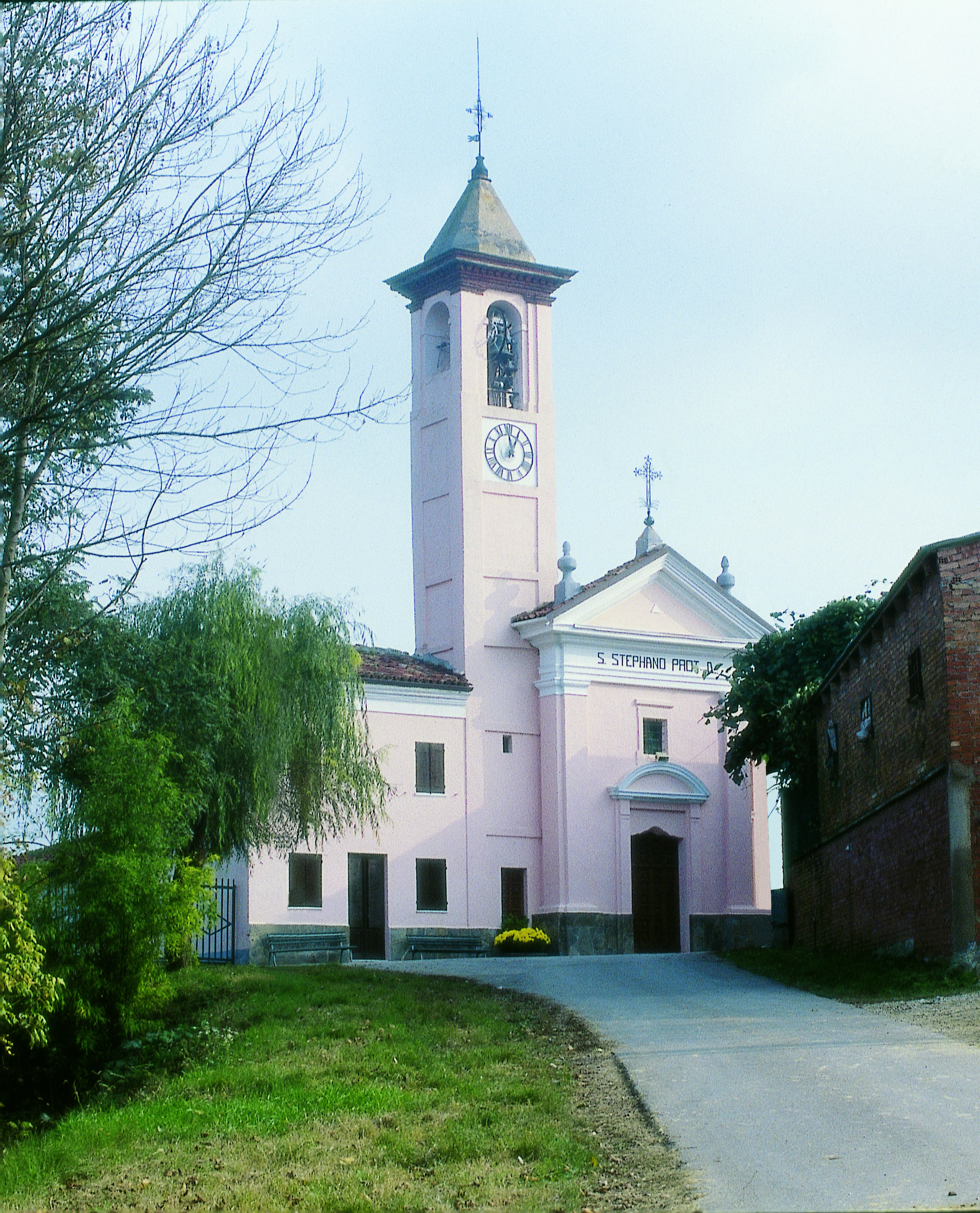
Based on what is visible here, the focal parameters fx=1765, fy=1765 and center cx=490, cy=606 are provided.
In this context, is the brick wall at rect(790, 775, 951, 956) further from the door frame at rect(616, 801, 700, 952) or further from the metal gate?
the metal gate

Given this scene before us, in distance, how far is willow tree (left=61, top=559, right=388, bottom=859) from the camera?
25.7 metres

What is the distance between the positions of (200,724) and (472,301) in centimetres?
1685

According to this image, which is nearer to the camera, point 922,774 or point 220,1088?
point 220,1088

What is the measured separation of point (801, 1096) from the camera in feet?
43.7

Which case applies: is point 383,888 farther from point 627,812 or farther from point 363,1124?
point 363,1124

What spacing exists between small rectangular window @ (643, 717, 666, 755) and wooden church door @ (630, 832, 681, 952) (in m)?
1.88

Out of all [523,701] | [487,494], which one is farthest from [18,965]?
[487,494]

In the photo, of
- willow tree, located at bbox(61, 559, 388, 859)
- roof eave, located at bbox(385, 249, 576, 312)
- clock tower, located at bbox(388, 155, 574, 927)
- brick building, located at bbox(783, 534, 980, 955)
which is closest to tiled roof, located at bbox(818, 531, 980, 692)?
brick building, located at bbox(783, 534, 980, 955)

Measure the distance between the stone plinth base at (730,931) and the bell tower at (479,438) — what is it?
265 inches

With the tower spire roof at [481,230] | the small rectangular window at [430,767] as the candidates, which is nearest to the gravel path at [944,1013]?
the small rectangular window at [430,767]

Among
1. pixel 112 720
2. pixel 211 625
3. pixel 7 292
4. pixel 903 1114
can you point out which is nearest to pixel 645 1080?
pixel 903 1114

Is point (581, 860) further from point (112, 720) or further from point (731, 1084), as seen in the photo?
point (731, 1084)

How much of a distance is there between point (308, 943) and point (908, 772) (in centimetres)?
1546

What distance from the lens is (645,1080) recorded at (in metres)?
14.5
